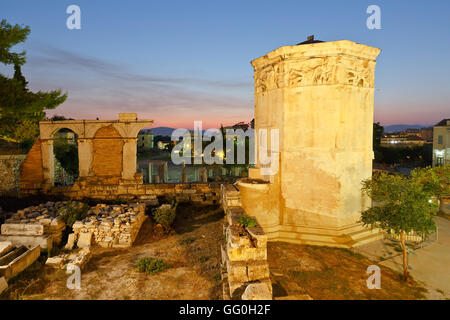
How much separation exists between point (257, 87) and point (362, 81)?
11.0 feet

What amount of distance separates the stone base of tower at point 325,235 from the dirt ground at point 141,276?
200 centimetres

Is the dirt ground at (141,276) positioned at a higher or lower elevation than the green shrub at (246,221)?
lower

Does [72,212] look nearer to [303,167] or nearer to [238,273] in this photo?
[238,273]

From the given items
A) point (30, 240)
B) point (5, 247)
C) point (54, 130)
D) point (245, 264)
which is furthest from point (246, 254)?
point (54, 130)

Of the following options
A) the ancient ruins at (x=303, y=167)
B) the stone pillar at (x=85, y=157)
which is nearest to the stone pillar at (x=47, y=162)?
the stone pillar at (x=85, y=157)

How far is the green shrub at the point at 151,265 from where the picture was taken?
230 inches

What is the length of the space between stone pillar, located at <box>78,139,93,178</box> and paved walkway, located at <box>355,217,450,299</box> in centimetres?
1129

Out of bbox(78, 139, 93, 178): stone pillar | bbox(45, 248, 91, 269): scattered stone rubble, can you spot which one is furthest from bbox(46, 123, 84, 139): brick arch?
bbox(45, 248, 91, 269): scattered stone rubble

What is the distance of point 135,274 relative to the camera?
226 inches

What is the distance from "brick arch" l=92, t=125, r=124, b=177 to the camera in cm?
1180

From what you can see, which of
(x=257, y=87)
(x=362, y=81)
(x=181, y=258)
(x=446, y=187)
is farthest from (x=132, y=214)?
(x=446, y=187)

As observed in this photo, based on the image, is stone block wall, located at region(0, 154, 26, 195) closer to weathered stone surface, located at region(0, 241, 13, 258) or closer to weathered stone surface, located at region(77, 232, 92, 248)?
weathered stone surface, located at region(77, 232, 92, 248)

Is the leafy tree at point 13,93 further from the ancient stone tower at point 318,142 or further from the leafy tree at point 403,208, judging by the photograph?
the leafy tree at point 403,208

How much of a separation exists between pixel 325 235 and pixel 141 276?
5.48m
